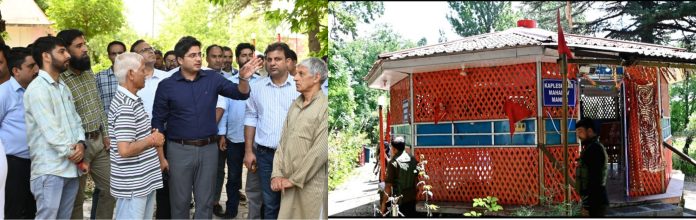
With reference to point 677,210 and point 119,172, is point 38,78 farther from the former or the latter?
point 677,210

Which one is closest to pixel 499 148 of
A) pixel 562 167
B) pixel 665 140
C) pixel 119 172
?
pixel 562 167

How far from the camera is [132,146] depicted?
13.7 feet

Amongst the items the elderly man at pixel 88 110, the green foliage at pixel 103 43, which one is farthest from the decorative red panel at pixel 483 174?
the elderly man at pixel 88 110

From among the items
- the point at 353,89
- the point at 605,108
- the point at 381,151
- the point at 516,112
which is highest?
the point at 353,89

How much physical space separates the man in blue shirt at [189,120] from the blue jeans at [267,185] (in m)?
0.33

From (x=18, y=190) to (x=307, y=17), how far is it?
2.36 metres

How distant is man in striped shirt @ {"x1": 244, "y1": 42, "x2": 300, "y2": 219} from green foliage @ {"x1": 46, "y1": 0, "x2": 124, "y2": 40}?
114 centimetres

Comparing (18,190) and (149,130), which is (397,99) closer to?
(149,130)

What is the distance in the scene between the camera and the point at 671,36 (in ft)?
23.7

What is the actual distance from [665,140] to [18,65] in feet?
18.1

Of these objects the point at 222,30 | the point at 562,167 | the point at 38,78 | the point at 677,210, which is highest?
the point at 222,30

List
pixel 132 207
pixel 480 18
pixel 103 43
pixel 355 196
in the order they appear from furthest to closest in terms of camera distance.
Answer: pixel 480 18 < pixel 355 196 < pixel 103 43 < pixel 132 207

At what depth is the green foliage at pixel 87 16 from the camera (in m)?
4.97

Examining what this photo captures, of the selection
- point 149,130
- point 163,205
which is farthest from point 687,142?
point 149,130
